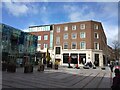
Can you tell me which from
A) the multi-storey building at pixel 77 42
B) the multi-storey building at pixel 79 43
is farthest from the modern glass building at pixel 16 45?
the multi-storey building at pixel 79 43

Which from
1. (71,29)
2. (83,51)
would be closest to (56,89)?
(83,51)

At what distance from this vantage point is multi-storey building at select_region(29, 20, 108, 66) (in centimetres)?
5238

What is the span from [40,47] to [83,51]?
51.3 feet

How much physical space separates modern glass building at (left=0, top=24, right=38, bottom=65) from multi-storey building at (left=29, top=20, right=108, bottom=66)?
53.4ft

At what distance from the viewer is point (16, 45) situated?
1299 inches

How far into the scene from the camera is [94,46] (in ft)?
173

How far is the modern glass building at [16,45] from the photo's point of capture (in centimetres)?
2939

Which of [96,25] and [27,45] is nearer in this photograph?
[27,45]

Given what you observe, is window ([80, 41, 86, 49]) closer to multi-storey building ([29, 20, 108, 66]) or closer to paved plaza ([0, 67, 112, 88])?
multi-storey building ([29, 20, 108, 66])

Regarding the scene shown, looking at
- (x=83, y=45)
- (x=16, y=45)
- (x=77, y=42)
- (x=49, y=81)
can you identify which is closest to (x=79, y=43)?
(x=77, y=42)

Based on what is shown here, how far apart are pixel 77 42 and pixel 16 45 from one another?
989 inches

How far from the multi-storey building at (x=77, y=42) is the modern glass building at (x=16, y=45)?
641 inches

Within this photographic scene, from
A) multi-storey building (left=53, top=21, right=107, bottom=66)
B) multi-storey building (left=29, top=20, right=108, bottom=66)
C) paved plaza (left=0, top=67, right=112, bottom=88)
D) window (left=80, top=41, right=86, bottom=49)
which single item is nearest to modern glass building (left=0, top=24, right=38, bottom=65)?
paved plaza (left=0, top=67, right=112, bottom=88)

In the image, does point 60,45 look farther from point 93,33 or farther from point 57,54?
point 93,33
